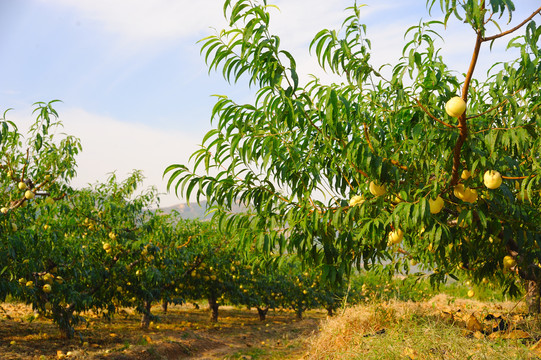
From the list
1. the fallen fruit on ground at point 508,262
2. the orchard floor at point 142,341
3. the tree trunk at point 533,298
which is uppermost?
the fallen fruit on ground at point 508,262

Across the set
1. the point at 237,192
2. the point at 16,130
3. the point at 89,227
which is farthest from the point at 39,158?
the point at 237,192

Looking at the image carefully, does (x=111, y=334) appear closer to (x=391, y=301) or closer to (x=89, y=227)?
(x=89, y=227)

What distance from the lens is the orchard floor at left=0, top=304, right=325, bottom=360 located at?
7.50m

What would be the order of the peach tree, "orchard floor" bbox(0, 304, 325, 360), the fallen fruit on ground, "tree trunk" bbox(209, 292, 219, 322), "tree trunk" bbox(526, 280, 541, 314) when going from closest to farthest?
the peach tree, the fallen fruit on ground, "tree trunk" bbox(526, 280, 541, 314), "orchard floor" bbox(0, 304, 325, 360), "tree trunk" bbox(209, 292, 219, 322)

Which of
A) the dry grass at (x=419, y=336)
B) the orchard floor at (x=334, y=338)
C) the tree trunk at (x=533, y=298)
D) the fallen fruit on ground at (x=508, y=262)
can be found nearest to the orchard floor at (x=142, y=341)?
the orchard floor at (x=334, y=338)

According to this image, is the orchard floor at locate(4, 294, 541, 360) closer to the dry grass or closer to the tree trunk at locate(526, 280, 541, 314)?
the dry grass

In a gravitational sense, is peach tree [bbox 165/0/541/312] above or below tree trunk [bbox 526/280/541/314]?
above

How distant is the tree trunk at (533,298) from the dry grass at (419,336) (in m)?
0.31

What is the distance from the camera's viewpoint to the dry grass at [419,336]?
425 cm

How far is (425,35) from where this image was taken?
3.46 m

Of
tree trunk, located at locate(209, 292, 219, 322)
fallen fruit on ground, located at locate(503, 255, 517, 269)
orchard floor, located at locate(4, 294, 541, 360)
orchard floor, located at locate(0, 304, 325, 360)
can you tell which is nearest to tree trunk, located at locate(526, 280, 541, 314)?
orchard floor, located at locate(4, 294, 541, 360)

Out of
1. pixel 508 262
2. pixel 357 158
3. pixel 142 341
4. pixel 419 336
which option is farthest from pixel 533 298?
pixel 142 341

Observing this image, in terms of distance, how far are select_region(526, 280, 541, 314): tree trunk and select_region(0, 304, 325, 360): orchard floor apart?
328 centimetres

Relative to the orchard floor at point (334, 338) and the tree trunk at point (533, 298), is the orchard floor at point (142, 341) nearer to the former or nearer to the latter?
the orchard floor at point (334, 338)
